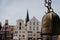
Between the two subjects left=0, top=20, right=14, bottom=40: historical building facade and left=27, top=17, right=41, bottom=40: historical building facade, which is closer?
left=27, top=17, right=41, bottom=40: historical building facade

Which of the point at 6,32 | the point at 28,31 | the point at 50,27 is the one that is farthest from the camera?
the point at 6,32

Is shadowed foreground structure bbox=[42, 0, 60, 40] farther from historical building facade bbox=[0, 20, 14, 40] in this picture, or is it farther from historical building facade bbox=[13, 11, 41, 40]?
historical building facade bbox=[0, 20, 14, 40]

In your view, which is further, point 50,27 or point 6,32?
point 6,32

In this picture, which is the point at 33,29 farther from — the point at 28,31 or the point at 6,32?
the point at 6,32

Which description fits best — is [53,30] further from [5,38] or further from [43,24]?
[5,38]

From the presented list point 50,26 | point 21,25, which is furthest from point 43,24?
point 21,25

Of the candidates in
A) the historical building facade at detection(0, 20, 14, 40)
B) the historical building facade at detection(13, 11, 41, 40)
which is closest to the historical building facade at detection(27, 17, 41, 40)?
the historical building facade at detection(13, 11, 41, 40)

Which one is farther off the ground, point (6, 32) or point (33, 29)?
point (33, 29)

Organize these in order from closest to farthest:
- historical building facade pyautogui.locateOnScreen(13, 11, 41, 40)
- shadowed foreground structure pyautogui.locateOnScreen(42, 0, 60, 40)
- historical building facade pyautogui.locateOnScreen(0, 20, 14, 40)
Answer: shadowed foreground structure pyautogui.locateOnScreen(42, 0, 60, 40), historical building facade pyautogui.locateOnScreen(13, 11, 41, 40), historical building facade pyautogui.locateOnScreen(0, 20, 14, 40)

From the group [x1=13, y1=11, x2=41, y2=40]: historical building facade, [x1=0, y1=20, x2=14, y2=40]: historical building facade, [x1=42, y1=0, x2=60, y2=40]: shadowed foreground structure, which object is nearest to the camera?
[x1=42, y1=0, x2=60, y2=40]: shadowed foreground structure

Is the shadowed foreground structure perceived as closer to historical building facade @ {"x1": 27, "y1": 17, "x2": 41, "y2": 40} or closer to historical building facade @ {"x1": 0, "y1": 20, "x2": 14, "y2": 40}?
historical building facade @ {"x1": 27, "y1": 17, "x2": 41, "y2": 40}

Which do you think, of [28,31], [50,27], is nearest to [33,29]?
[28,31]

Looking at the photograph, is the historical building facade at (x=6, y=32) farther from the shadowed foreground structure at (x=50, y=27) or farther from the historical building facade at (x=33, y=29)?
the shadowed foreground structure at (x=50, y=27)

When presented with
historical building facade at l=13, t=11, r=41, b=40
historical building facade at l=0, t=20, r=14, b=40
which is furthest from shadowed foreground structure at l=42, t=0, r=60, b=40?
historical building facade at l=0, t=20, r=14, b=40
